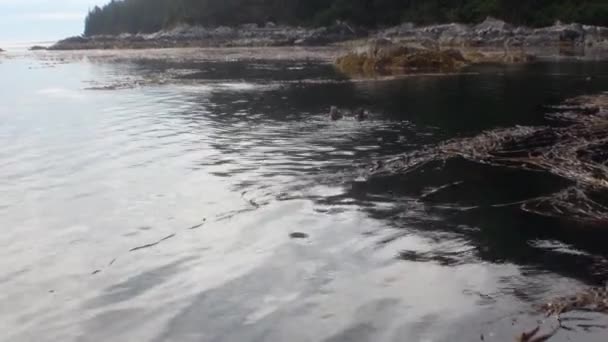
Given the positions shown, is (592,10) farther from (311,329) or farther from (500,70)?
(311,329)

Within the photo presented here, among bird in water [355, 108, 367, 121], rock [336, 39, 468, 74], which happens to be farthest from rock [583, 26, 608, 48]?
bird in water [355, 108, 367, 121]

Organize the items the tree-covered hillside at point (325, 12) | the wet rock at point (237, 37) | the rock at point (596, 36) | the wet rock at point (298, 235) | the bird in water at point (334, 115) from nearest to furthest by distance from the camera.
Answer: the wet rock at point (298, 235) < the bird in water at point (334, 115) < the rock at point (596, 36) < the tree-covered hillside at point (325, 12) < the wet rock at point (237, 37)

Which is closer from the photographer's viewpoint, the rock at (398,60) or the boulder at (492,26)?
the rock at (398,60)

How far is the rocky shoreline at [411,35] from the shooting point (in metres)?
60.4

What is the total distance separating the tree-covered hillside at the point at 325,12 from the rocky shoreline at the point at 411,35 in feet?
12.2

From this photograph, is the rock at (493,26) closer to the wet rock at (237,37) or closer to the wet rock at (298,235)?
the wet rock at (237,37)

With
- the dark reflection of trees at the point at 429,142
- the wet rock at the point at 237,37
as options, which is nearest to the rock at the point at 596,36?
the dark reflection of trees at the point at 429,142

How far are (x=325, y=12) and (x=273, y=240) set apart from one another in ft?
331

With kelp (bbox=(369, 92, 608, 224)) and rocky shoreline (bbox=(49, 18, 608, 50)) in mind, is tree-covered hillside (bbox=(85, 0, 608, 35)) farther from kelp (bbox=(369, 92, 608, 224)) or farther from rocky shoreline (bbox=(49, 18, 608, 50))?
kelp (bbox=(369, 92, 608, 224))

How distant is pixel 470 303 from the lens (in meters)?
6.07

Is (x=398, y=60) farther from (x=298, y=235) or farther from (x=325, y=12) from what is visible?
(x=325, y=12)

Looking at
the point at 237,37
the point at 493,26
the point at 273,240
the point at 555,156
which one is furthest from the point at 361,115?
the point at 237,37

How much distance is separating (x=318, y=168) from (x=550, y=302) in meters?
6.32

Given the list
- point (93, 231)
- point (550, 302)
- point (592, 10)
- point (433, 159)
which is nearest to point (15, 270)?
point (93, 231)
